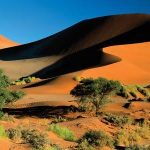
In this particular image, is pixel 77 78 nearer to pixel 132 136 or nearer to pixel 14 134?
pixel 132 136

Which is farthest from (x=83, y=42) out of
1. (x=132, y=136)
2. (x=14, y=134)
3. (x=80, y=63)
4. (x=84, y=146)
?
(x=14, y=134)

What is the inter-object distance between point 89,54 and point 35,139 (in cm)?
5528

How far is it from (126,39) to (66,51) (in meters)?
10.8

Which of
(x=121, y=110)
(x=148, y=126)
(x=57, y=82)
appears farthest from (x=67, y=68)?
(x=148, y=126)

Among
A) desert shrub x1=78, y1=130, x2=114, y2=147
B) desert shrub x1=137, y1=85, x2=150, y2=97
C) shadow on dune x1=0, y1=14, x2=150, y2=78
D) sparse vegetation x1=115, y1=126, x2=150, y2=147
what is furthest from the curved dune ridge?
desert shrub x1=78, y1=130, x2=114, y2=147

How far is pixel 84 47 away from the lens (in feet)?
269

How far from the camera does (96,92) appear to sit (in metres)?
26.6

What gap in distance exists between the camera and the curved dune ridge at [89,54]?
53625 mm

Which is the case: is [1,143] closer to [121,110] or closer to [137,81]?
[121,110]

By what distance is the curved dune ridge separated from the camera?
5362cm

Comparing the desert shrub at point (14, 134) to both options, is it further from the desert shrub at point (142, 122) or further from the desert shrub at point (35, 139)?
the desert shrub at point (142, 122)

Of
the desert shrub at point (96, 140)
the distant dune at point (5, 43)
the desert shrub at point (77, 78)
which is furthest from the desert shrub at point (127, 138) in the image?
the distant dune at point (5, 43)

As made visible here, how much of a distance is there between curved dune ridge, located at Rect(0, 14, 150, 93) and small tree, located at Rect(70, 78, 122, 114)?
605 inches

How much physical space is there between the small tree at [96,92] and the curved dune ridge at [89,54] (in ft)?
50.4
